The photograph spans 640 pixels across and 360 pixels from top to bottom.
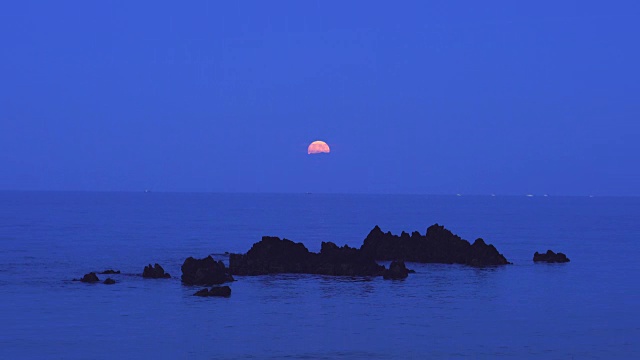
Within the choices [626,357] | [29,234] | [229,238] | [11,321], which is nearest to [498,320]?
[626,357]

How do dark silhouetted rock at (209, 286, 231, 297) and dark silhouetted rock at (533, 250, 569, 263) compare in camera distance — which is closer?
dark silhouetted rock at (209, 286, 231, 297)

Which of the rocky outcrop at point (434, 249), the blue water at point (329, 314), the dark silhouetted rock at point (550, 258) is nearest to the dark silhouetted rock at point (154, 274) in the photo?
the blue water at point (329, 314)

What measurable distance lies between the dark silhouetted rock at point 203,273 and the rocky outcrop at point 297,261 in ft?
19.6

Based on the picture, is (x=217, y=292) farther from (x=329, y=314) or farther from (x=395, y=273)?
(x=395, y=273)

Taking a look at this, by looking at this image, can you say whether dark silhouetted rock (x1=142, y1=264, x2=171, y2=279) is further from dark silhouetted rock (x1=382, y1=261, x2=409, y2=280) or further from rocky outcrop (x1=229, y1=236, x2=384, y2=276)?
dark silhouetted rock (x1=382, y1=261, x2=409, y2=280)

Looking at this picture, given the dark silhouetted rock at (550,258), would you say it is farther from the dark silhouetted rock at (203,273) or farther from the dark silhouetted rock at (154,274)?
the dark silhouetted rock at (154,274)

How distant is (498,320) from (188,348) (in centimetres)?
2009

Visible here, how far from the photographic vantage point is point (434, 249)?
302 ft

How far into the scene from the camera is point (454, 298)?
63250 mm

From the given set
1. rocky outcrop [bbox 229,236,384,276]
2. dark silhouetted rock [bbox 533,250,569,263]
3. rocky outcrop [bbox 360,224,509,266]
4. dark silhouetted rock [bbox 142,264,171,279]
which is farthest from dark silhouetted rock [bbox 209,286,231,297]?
dark silhouetted rock [bbox 533,250,569,263]

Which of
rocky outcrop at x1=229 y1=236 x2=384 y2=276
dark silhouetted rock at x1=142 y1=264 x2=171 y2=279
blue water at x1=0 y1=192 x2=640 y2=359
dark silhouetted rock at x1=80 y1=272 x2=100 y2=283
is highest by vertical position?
rocky outcrop at x1=229 y1=236 x2=384 y2=276

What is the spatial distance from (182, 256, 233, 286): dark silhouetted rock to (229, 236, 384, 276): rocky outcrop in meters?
5.97

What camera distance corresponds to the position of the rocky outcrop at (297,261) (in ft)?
252

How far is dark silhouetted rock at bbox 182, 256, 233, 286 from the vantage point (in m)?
69.1
